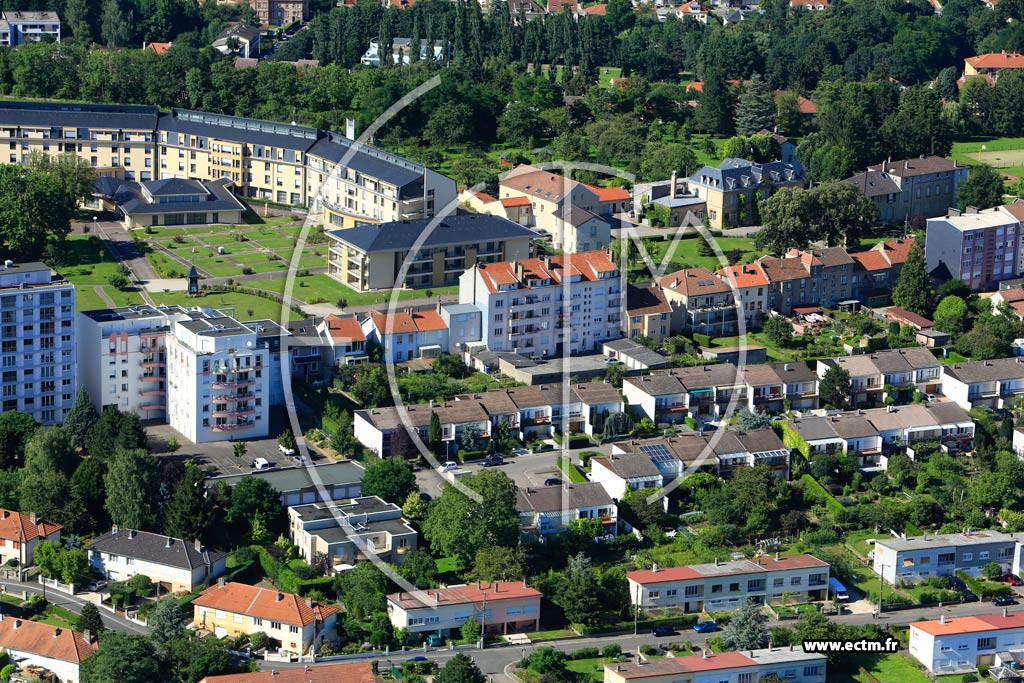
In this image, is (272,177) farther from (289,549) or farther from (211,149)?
(289,549)

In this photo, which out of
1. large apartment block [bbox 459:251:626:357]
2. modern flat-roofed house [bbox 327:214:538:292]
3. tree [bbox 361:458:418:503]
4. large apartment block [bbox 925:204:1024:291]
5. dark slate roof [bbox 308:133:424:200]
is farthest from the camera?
dark slate roof [bbox 308:133:424:200]

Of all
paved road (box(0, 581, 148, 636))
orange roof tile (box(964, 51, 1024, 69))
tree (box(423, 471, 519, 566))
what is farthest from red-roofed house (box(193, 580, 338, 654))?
orange roof tile (box(964, 51, 1024, 69))

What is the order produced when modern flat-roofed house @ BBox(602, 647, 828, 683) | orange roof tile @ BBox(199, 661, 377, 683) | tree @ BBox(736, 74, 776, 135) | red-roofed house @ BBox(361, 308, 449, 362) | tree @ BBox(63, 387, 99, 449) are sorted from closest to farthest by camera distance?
1. orange roof tile @ BBox(199, 661, 377, 683)
2. modern flat-roofed house @ BBox(602, 647, 828, 683)
3. tree @ BBox(63, 387, 99, 449)
4. red-roofed house @ BBox(361, 308, 449, 362)
5. tree @ BBox(736, 74, 776, 135)

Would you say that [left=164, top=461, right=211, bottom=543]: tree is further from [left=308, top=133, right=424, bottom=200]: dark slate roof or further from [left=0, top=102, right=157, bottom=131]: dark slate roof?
[left=0, top=102, right=157, bottom=131]: dark slate roof

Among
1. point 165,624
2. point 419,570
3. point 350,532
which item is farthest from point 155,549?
point 419,570

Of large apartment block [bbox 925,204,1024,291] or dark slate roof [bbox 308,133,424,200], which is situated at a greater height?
dark slate roof [bbox 308,133,424,200]

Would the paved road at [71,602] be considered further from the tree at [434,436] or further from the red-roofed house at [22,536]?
the tree at [434,436]
